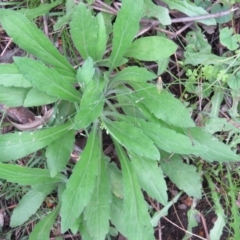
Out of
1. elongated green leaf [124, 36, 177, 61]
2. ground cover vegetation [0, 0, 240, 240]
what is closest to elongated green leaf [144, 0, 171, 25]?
ground cover vegetation [0, 0, 240, 240]

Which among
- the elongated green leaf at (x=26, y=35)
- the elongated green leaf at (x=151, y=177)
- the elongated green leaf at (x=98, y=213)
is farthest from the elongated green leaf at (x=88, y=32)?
the elongated green leaf at (x=98, y=213)

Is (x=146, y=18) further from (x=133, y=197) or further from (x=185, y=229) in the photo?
(x=185, y=229)

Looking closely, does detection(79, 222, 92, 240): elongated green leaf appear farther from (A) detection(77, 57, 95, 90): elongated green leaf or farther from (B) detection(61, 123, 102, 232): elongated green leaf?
(A) detection(77, 57, 95, 90): elongated green leaf

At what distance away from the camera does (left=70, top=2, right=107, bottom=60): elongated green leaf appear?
1.73 metres

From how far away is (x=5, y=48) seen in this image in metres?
2.12

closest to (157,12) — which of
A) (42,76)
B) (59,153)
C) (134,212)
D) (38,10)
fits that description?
(38,10)

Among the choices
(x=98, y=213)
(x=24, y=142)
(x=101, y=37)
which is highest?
(x=101, y=37)

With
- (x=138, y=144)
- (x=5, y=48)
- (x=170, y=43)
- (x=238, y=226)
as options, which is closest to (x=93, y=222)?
(x=138, y=144)

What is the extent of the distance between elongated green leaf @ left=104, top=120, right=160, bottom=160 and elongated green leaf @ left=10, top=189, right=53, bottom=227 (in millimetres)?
528

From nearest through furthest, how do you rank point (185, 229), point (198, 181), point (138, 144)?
point (138, 144), point (198, 181), point (185, 229)

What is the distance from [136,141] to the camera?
1662 mm

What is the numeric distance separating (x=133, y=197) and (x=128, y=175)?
0.09 m

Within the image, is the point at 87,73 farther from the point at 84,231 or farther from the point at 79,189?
the point at 84,231

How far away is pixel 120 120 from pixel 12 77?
0.47 metres
